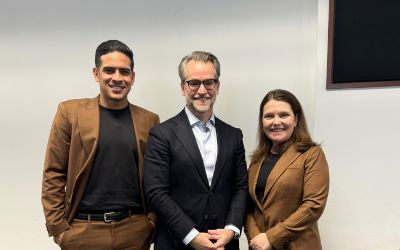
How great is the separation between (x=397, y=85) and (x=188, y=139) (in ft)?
4.15

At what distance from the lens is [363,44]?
1.95m

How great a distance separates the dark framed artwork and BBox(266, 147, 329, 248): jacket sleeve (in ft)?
2.16

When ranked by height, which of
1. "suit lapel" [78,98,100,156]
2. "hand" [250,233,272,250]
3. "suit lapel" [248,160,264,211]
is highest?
"suit lapel" [78,98,100,156]

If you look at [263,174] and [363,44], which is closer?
[263,174]

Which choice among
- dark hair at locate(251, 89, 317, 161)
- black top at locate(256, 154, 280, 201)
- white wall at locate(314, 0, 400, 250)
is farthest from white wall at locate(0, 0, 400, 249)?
black top at locate(256, 154, 280, 201)

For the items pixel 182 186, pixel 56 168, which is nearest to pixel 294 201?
pixel 182 186

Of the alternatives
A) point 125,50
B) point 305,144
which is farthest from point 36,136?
point 305,144

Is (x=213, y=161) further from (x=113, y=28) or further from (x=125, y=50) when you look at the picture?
(x=113, y=28)

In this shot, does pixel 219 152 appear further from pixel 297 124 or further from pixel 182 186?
pixel 297 124

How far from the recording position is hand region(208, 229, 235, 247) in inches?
57.9

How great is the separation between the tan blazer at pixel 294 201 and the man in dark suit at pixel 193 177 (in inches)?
5.2

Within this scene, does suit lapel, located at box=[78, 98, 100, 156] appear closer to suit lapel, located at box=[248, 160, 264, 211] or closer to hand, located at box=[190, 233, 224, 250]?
hand, located at box=[190, 233, 224, 250]

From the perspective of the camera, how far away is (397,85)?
193 cm

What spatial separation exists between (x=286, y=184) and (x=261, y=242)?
0.92ft
